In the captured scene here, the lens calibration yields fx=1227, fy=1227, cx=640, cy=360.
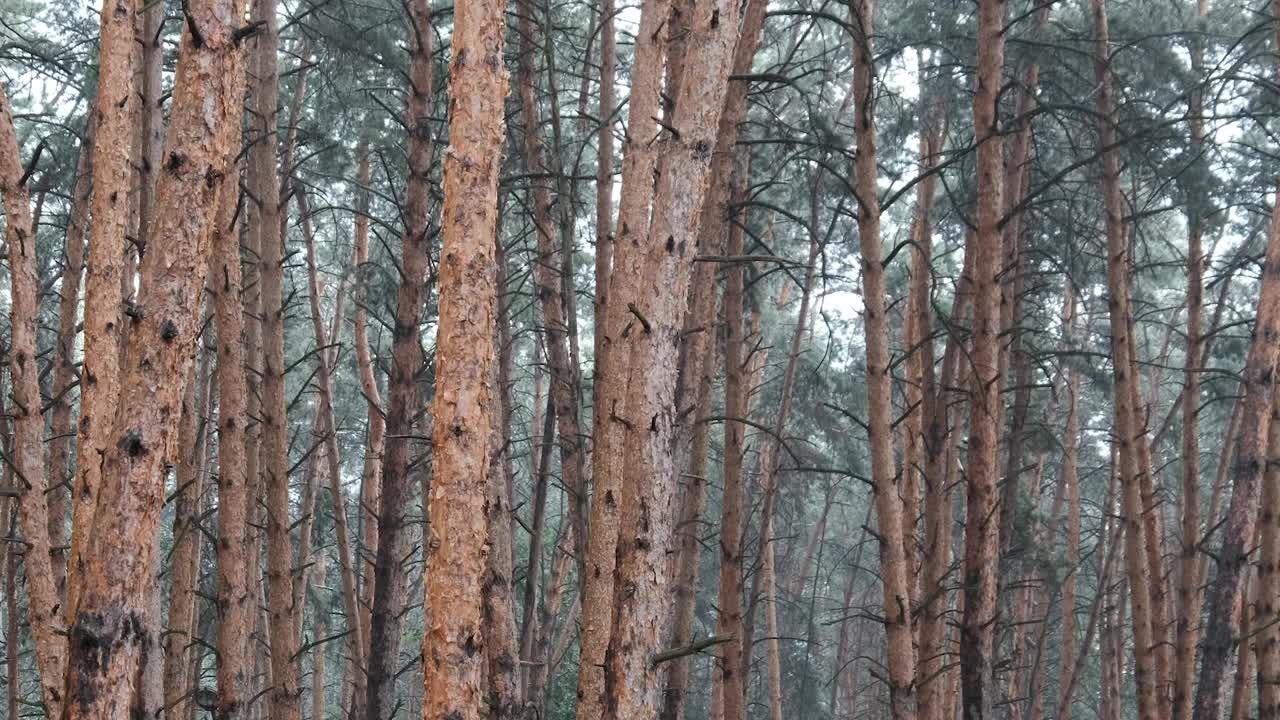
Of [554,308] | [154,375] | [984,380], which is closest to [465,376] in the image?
[154,375]

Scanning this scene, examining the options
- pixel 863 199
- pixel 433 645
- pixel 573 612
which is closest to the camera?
pixel 433 645

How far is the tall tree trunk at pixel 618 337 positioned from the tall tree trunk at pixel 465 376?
2.64 feet

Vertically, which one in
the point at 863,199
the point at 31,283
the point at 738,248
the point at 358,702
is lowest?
the point at 358,702

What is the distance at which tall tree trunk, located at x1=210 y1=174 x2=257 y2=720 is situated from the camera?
21.2ft

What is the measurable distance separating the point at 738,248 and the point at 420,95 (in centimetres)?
253

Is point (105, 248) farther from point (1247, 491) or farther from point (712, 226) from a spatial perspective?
point (1247, 491)

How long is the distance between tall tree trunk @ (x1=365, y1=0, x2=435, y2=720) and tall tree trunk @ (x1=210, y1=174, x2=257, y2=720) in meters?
0.95

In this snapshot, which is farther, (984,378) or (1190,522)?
(1190,522)

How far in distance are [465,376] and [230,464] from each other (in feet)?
8.95

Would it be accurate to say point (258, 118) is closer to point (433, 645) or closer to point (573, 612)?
point (433, 645)

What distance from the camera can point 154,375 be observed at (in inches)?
168

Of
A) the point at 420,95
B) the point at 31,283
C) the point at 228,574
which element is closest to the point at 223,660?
the point at 228,574

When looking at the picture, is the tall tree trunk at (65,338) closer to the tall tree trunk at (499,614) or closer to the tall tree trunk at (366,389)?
the tall tree trunk at (499,614)

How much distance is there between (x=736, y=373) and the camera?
27.3ft
